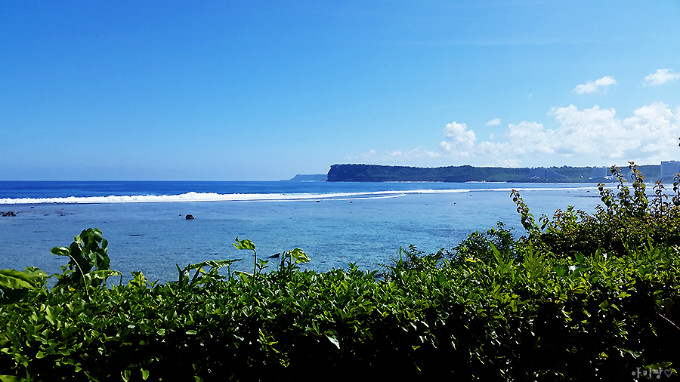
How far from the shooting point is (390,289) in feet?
7.75

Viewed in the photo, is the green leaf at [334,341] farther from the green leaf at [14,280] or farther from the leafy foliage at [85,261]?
the green leaf at [14,280]

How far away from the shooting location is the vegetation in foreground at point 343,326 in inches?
75.1

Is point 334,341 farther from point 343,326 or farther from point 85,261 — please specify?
point 85,261

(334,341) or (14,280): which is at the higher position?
(14,280)

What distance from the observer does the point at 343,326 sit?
209cm

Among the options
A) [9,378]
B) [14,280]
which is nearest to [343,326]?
[9,378]

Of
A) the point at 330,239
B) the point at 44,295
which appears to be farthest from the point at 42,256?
the point at 44,295

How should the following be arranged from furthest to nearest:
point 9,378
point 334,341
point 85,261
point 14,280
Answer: point 85,261 → point 14,280 → point 334,341 → point 9,378

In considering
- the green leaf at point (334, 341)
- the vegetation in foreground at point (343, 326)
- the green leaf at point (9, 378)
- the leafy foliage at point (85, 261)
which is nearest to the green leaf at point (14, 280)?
the vegetation in foreground at point (343, 326)

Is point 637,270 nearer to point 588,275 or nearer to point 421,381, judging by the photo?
point 588,275

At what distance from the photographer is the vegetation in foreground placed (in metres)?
1.91

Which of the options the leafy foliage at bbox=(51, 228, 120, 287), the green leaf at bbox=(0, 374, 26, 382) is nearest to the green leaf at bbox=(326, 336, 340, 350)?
the green leaf at bbox=(0, 374, 26, 382)

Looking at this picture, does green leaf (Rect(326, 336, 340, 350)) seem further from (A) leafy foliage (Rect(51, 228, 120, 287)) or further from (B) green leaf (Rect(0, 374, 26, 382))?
(A) leafy foliage (Rect(51, 228, 120, 287))

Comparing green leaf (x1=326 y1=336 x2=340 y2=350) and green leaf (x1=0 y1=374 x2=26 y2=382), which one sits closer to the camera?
green leaf (x1=0 y1=374 x2=26 y2=382)
